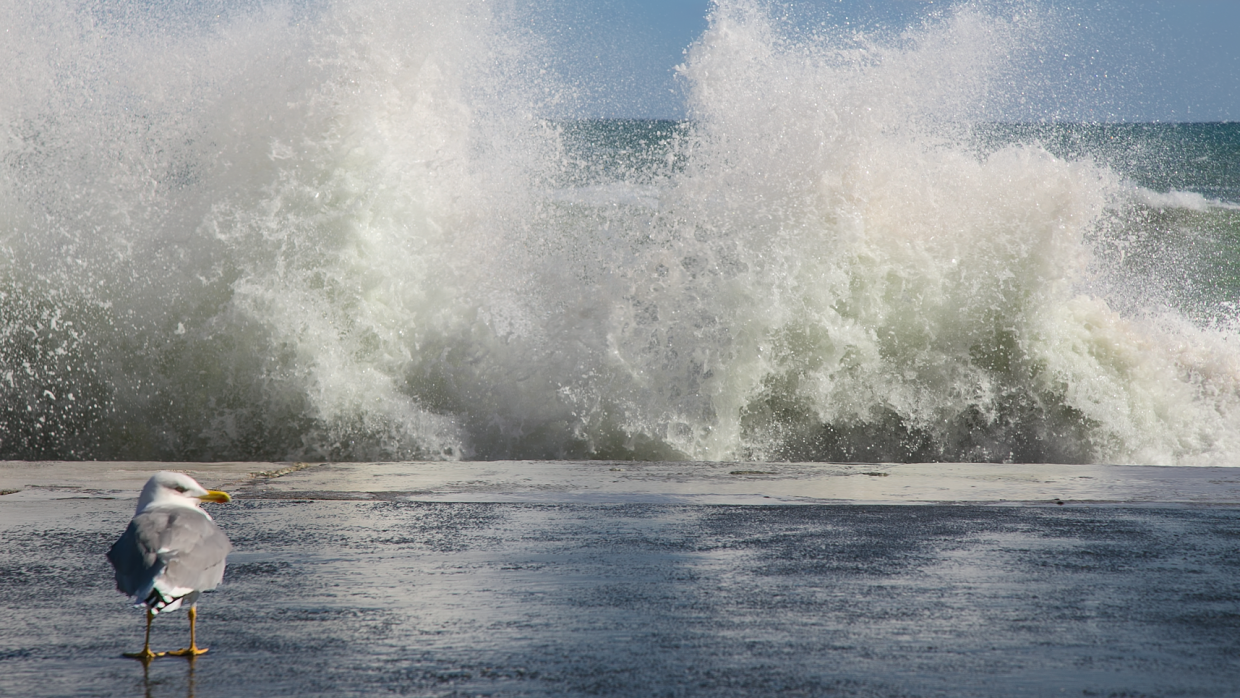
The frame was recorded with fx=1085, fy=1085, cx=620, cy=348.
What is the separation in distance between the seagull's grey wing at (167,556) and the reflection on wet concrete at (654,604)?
0.64 ft

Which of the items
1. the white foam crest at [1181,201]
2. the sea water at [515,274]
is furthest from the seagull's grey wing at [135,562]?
the white foam crest at [1181,201]

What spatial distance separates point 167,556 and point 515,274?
16.6ft

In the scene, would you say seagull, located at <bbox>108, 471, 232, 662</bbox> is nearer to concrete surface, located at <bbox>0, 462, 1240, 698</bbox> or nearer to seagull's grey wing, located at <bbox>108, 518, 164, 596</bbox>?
seagull's grey wing, located at <bbox>108, 518, 164, 596</bbox>

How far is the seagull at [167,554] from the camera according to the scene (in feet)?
7.68

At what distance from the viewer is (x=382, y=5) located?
773 centimetres

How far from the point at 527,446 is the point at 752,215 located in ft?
6.98

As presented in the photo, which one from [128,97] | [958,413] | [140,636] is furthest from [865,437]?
[128,97]

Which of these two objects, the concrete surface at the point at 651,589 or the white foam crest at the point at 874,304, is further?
the white foam crest at the point at 874,304

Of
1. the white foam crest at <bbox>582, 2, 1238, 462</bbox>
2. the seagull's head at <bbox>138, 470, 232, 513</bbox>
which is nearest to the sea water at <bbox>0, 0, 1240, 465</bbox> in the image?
the white foam crest at <bbox>582, 2, 1238, 462</bbox>

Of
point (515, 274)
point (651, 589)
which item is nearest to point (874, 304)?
point (515, 274)

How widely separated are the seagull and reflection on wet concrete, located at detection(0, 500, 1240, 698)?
16 centimetres

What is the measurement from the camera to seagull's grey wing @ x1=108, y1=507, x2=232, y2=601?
2.34 metres

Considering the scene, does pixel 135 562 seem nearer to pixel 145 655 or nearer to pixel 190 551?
pixel 190 551

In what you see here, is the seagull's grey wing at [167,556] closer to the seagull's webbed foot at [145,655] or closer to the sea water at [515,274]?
the seagull's webbed foot at [145,655]
